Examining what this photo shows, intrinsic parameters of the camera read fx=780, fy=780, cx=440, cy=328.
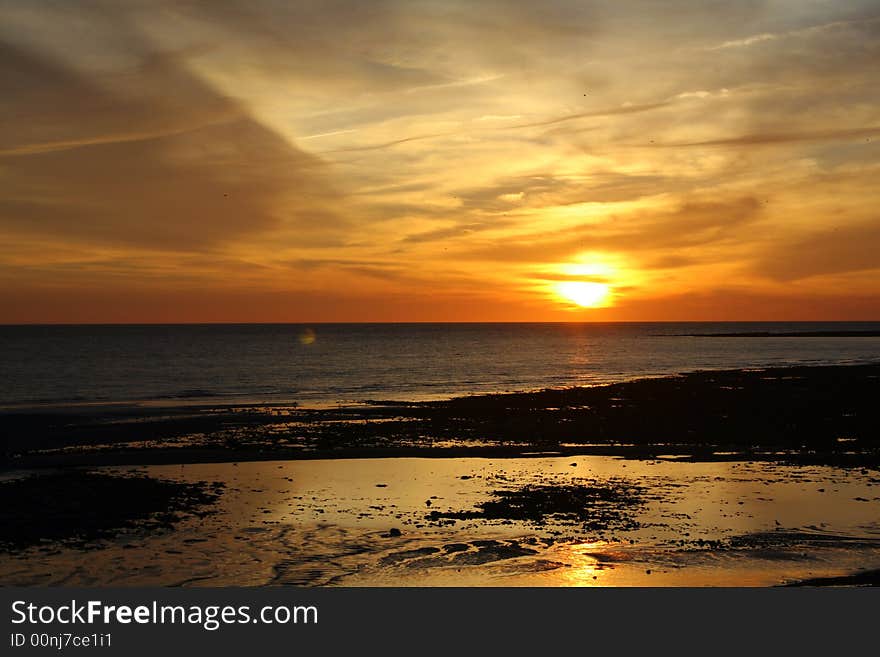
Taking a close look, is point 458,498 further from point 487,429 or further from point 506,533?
point 487,429

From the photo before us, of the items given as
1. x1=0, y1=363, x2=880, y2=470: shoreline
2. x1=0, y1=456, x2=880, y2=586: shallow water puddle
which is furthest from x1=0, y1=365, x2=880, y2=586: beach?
x1=0, y1=363, x2=880, y2=470: shoreline

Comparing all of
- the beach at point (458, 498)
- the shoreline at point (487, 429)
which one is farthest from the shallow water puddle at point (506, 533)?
the shoreline at point (487, 429)

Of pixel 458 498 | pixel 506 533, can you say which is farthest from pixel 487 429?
pixel 506 533

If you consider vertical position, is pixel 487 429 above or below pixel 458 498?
above

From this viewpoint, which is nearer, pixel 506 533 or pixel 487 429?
pixel 506 533

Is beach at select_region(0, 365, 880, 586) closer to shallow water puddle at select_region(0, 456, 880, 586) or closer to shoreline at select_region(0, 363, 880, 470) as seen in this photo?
shallow water puddle at select_region(0, 456, 880, 586)

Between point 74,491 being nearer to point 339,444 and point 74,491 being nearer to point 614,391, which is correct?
point 339,444

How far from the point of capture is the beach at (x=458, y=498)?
16297 millimetres

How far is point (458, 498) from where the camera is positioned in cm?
2366

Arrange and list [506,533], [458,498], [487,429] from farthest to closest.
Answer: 1. [487,429]
2. [458,498]
3. [506,533]

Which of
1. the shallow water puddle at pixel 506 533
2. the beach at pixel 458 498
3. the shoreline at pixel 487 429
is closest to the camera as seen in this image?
the shallow water puddle at pixel 506 533

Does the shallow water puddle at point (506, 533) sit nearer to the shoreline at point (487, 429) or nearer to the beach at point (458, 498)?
the beach at point (458, 498)

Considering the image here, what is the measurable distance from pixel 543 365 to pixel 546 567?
102m

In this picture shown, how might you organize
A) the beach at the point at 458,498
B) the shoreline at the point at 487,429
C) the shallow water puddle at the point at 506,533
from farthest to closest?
the shoreline at the point at 487,429, the beach at the point at 458,498, the shallow water puddle at the point at 506,533
